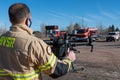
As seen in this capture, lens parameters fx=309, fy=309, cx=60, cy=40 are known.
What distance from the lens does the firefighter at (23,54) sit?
3.14 metres

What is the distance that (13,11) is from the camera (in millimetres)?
3230

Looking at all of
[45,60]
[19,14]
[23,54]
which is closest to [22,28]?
[19,14]

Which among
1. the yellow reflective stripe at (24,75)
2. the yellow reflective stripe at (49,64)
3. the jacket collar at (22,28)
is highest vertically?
the jacket collar at (22,28)

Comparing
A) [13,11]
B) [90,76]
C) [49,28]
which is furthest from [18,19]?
[90,76]

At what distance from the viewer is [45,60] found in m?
3.14

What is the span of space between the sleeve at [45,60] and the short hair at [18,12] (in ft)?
1.05

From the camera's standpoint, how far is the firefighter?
3137mm

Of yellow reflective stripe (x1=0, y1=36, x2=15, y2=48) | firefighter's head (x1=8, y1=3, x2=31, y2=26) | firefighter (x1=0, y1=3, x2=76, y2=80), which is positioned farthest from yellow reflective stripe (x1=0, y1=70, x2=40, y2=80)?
firefighter's head (x1=8, y1=3, x2=31, y2=26)

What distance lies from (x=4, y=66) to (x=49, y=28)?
2.47 m

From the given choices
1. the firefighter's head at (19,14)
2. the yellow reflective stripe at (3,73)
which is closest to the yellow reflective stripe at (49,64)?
the yellow reflective stripe at (3,73)

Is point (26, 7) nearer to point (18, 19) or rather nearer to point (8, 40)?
point (18, 19)

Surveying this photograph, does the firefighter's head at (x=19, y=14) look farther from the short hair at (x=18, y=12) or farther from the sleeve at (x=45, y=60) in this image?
the sleeve at (x=45, y=60)

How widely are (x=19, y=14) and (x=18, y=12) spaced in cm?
3

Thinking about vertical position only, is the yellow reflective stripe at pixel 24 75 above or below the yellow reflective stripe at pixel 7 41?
below
